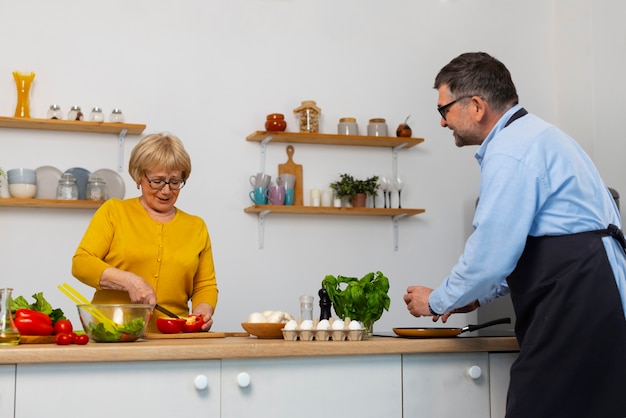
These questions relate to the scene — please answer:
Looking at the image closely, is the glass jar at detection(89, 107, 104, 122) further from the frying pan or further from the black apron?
the black apron

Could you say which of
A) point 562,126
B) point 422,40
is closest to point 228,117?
point 422,40

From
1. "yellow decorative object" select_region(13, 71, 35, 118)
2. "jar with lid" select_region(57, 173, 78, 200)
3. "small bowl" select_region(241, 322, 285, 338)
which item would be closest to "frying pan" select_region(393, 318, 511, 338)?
"small bowl" select_region(241, 322, 285, 338)

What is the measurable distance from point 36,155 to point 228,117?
3.50 feet

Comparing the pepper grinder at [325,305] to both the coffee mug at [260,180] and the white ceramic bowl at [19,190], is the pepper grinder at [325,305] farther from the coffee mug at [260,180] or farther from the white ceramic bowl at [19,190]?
the white ceramic bowl at [19,190]

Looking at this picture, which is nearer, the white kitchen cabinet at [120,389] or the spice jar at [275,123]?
the white kitchen cabinet at [120,389]

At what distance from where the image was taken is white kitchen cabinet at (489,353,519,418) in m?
2.23

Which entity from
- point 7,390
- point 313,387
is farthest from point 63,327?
point 313,387

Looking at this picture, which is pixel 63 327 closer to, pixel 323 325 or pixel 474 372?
pixel 323 325

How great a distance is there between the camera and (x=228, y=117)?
4520mm

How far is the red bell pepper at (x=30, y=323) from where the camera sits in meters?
2.13

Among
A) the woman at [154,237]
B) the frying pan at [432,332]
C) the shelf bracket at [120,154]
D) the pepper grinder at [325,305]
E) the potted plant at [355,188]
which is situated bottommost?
the frying pan at [432,332]

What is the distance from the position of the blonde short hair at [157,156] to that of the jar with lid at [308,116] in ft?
5.53

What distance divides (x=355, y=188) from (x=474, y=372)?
2467 millimetres

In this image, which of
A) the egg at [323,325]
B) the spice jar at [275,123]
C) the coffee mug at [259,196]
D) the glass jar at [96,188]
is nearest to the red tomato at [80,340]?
the egg at [323,325]
